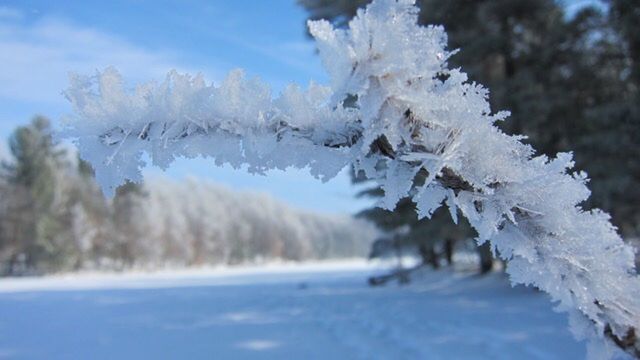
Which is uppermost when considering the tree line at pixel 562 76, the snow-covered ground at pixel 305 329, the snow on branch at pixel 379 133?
the tree line at pixel 562 76

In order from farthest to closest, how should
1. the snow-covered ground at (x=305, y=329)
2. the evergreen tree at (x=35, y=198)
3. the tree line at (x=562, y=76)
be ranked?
the evergreen tree at (x=35, y=198) < the tree line at (x=562, y=76) < the snow-covered ground at (x=305, y=329)

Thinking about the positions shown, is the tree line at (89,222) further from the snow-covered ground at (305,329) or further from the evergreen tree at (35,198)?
the snow-covered ground at (305,329)

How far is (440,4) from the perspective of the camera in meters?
11.5

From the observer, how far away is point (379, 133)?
4.05 feet

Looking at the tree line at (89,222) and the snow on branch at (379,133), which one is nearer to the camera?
the snow on branch at (379,133)

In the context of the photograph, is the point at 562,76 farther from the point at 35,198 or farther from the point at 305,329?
the point at 35,198

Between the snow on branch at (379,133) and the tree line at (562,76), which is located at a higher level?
the tree line at (562,76)

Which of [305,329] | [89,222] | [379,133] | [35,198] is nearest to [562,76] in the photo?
[305,329]

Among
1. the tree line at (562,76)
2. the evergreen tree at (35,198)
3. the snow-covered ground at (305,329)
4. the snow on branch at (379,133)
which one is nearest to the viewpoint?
the snow on branch at (379,133)

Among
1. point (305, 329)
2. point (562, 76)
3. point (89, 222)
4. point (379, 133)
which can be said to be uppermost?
point (562, 76)

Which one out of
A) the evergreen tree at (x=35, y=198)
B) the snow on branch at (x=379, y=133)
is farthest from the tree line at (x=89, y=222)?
the snow on branch at (x=379, y=133)

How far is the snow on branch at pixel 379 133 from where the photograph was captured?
119 centimetres

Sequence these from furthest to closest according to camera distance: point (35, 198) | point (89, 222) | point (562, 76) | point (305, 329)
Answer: point (89, 222), point (35, 198), point (562, 76), point (305, 329)

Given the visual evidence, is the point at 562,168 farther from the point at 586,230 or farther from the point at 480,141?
the point at 480,141
